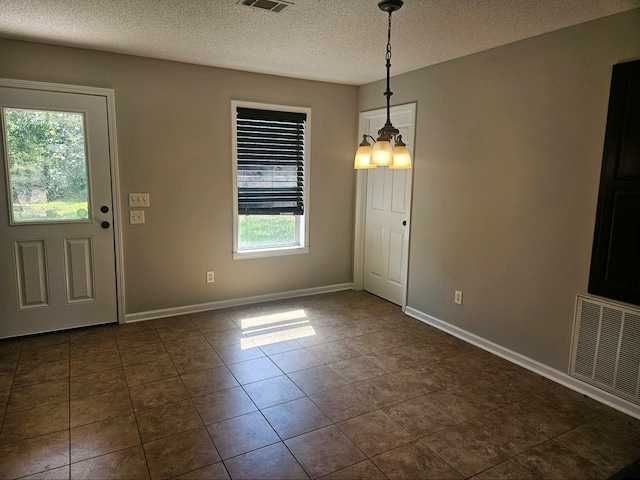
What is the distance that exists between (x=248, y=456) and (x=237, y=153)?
2.98m

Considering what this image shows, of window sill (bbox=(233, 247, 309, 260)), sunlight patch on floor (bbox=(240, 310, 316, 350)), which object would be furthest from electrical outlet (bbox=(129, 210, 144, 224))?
sunlight patch on floor (bbox=(240, 310, 316, 350))

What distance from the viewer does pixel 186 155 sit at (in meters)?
4.04

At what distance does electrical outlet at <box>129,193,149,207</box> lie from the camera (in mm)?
3854

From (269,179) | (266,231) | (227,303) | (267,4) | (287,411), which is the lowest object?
(287,411)

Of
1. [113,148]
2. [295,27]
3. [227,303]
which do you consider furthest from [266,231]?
[295,27]

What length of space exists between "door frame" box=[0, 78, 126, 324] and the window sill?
1.12m

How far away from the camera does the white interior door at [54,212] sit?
134 inches

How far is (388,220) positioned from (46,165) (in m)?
3.26

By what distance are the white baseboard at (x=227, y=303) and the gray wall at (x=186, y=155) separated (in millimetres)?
51

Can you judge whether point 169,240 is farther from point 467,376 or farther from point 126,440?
point 467,376

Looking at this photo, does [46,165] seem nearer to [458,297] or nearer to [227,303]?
[227,303]

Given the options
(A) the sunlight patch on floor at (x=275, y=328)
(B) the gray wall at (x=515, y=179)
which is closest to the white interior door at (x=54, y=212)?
(A) the sunlight patch on floor at (x=275, y=328)

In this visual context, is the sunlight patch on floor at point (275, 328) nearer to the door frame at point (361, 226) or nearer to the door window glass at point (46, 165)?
the door frame at point (361, 226)

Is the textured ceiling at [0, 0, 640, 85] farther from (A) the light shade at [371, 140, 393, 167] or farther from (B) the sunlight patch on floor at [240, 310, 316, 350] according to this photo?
(B) the sunlight patch on floor at [240, 310, 316, 350]
